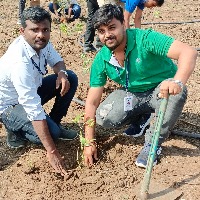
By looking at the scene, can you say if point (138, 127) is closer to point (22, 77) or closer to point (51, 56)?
point (51, 56)

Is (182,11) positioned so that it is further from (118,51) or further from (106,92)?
(118,51)

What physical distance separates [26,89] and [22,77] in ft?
0.32

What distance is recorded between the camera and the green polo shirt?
3023 mm

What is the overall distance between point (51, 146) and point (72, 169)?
36cm

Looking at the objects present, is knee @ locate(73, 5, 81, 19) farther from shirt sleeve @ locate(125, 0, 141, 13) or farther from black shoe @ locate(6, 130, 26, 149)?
black shoe @ locate(6, 130, 26, 149)

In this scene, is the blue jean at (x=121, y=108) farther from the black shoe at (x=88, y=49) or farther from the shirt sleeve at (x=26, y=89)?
the black shoe at (x=88, y=49)

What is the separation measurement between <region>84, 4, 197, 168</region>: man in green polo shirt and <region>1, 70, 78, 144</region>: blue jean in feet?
1.06

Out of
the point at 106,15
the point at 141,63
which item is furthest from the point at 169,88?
the point at 106,15

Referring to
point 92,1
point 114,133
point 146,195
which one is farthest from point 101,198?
point 92,1

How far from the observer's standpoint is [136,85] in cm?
335

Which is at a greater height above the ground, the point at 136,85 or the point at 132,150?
the point at 136,85

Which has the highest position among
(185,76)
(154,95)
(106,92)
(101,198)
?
(185,76)

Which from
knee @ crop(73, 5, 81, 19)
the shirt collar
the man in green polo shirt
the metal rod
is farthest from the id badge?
knee @ crop(73, 5, 81, 19)

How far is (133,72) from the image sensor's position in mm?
3246
